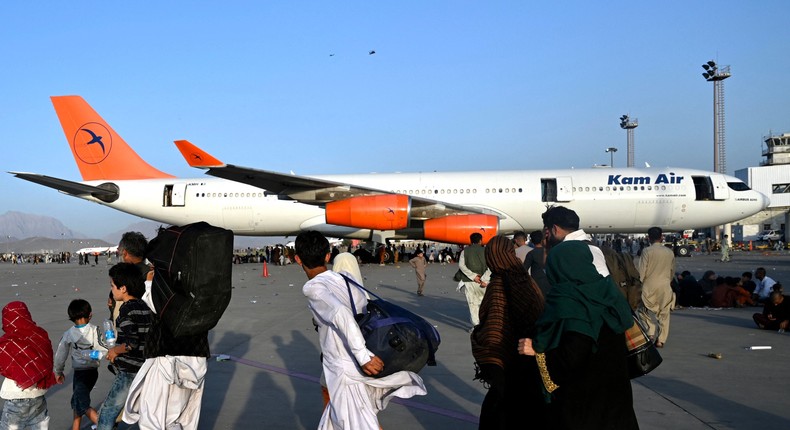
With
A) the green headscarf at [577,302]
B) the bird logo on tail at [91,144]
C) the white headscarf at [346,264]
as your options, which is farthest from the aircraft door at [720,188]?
Answer: the bird logo on tail at [91,144]

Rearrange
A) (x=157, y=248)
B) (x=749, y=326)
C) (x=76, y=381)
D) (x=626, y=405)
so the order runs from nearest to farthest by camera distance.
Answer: (x=626, y=405)
(x=157, y=248)
(x=76, y=381)
(x=749, y=326)

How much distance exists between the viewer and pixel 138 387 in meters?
3.77

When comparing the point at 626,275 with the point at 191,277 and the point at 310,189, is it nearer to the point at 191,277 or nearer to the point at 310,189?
the point at 191,277

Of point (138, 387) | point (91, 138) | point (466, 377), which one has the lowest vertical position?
point (466, 377)

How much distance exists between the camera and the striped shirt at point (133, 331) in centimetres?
410

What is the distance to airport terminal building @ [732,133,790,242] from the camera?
5934 centimetres

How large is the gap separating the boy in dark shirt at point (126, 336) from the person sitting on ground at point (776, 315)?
8.76 m

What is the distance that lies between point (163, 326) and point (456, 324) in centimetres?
724

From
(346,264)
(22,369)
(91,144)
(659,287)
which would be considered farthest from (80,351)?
(91,144)

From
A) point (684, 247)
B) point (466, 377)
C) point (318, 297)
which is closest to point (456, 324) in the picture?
point (466, 377)

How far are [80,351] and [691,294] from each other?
11307 millimetres

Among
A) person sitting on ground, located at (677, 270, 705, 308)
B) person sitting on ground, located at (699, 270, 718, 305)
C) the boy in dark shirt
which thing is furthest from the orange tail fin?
the boy in dark shirt

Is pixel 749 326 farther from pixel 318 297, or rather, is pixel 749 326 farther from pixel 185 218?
pixel 185 218

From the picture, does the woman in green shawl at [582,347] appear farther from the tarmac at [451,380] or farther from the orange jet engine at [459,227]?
the orange jet engine at [459,227]
